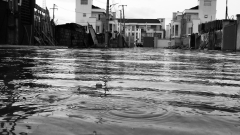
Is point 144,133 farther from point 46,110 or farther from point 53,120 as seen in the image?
point 46,110

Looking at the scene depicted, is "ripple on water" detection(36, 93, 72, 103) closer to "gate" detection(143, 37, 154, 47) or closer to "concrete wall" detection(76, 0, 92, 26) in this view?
"concrete wall" detection(76, 0, 92, 26)

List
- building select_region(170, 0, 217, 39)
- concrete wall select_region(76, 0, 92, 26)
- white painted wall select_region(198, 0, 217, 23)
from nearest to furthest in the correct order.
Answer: concrete wall select_region(76, 0, 92, 26)
building select_region(170, 0, 217, 39)
white painted wall select_region(198, 0, 217, 23)

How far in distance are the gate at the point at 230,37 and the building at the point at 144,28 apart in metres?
77.8

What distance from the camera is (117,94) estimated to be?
7.69 feet

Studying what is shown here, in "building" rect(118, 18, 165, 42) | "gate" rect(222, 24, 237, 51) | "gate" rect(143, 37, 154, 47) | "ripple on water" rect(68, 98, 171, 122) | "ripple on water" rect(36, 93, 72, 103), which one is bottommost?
"ripple on water" rect(68, 98, 171, 122)

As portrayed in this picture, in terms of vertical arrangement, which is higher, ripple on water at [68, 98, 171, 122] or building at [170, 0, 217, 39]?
building at [170, 0, 217, 39]

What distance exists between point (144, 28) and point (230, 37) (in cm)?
9030

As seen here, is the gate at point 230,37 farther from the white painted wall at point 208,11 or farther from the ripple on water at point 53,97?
the white painted wall at point 208,11

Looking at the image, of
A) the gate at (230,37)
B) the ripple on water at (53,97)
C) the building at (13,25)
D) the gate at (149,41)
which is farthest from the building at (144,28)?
the ripple on water at (53,97)

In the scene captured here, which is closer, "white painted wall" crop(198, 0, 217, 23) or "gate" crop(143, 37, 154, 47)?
"white painted wall" crop(198, 0, 217, 23)

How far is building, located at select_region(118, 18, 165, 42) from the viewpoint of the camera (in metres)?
107

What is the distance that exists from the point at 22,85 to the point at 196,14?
76.6m

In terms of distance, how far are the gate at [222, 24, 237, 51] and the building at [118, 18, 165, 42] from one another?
3062 inches

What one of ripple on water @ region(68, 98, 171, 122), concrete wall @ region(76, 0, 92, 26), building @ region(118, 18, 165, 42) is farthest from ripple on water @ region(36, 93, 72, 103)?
building @ region(118, 18, 165, 42)
